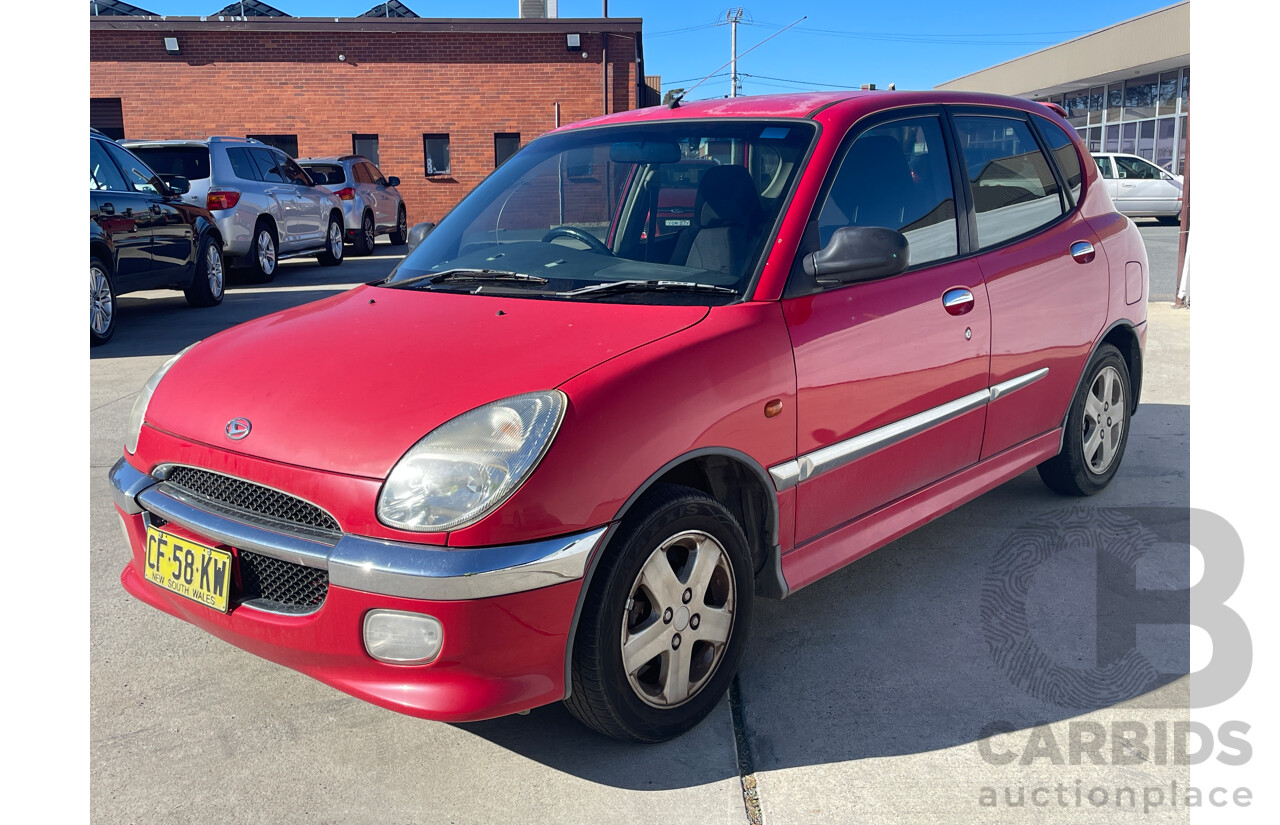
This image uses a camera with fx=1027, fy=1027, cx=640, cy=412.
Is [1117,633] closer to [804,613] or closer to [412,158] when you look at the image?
[804,613]

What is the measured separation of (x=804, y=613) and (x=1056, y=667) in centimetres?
83

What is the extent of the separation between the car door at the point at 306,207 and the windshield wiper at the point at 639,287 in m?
12.2

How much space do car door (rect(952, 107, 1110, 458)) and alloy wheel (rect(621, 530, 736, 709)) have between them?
5.02 feet

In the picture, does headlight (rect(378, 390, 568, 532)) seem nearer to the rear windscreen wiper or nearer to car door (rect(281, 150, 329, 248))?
the rear windscreen wiper

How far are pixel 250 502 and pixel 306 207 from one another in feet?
42.5

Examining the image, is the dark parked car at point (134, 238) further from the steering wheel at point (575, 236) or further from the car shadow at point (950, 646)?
the car shadow at point (950, 646)

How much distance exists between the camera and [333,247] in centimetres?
1585

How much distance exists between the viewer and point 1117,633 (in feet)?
11.2

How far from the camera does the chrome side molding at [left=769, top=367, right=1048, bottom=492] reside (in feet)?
9.73

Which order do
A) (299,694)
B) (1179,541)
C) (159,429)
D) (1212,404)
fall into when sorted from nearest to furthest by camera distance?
(159,429)
(299,694)
(1179,541)
(1212,404)

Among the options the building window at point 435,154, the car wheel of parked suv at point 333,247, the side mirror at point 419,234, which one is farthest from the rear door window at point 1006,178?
the building window at point 435,154

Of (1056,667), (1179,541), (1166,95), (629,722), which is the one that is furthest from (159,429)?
(1166,95)

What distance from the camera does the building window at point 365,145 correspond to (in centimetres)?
2428

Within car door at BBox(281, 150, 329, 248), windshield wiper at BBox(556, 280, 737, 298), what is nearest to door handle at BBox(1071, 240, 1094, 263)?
windshield wiper at BBox(556, 280, 737, 298)
